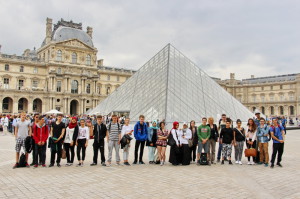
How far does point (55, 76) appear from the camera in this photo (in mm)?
42938

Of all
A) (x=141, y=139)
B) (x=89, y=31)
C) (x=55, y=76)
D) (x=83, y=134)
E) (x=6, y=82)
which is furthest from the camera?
(x=89, y=31)

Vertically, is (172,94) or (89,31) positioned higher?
(89,31)

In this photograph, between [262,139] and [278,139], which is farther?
[262,139]

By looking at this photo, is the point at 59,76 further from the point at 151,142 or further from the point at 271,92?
the point at 271,92

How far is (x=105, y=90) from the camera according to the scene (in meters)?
50.8

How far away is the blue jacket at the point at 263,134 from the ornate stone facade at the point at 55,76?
3929cm

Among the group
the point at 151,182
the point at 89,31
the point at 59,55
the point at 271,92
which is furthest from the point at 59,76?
the point at 271,92

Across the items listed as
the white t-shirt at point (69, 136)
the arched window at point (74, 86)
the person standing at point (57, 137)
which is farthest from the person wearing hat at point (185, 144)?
the arched window at point (74, 86)

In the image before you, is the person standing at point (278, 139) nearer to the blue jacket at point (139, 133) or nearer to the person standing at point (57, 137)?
the blue jacket at point (139, 133)

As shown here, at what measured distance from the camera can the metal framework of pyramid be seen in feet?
51.0

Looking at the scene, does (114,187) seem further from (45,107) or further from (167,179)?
(45,107)

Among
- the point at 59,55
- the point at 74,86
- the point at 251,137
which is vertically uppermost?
the point at 59,55

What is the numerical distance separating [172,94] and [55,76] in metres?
31.8

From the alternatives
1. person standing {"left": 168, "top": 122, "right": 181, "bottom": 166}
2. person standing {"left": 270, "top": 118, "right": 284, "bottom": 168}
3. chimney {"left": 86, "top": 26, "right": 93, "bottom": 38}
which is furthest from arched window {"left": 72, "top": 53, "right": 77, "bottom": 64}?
person standing {"left": 270, "top": 118, "right": 284, "bottom": 168}
